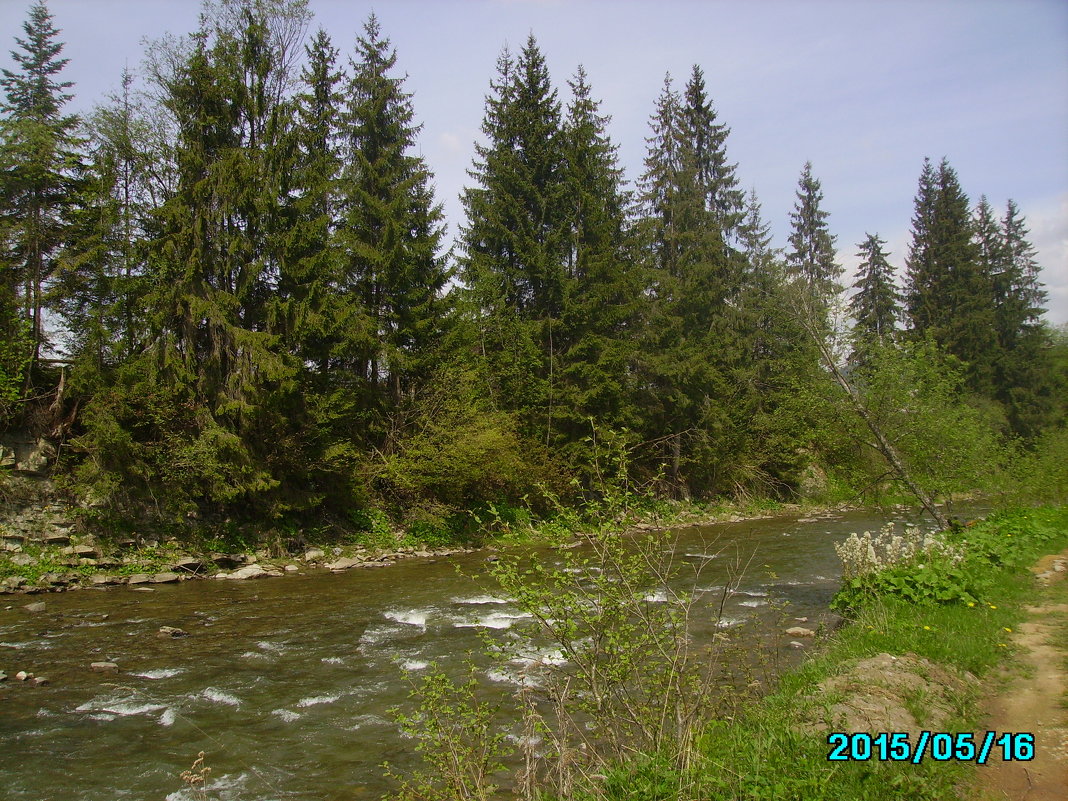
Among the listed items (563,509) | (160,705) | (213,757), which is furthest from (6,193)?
(563,509)

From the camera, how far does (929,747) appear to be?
4.27m

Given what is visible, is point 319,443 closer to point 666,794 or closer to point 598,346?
point 598,346

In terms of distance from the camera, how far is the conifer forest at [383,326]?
15.6 m

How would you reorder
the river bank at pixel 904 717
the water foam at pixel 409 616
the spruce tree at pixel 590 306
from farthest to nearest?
1. the spruce tree at pixel 590 306
2. the water foam at pixel 409 616
3. the river bank at pixel 904 717

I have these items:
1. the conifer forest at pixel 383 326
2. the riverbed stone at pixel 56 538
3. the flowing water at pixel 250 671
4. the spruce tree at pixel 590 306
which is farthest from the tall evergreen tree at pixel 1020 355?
the riverbed stone at pixel 56 538

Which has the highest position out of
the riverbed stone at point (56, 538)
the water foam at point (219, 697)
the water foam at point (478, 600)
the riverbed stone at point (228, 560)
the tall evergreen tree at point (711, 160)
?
the tall evergreen tree at point (711, 160)

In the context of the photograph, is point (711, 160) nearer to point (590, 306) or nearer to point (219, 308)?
point (590, 306)

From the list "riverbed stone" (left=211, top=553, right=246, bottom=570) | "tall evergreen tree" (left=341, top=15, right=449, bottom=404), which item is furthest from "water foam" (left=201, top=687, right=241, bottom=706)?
"tall evergreen tree" (left=341, top=15, right=449, bottom=404)

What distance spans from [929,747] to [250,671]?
27.4 feet

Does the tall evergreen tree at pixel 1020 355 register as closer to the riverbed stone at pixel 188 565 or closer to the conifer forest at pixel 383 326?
the conifer forest at pixel 383 326

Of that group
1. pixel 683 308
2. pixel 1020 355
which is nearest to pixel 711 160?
pixel 683 308

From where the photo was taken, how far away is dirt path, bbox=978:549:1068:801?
3840 millimetres

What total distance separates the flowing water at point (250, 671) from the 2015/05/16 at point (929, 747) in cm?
119

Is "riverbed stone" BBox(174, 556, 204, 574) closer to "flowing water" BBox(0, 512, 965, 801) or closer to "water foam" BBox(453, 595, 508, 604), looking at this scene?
"flowing water" BBox(0, 512, 965, 801)
